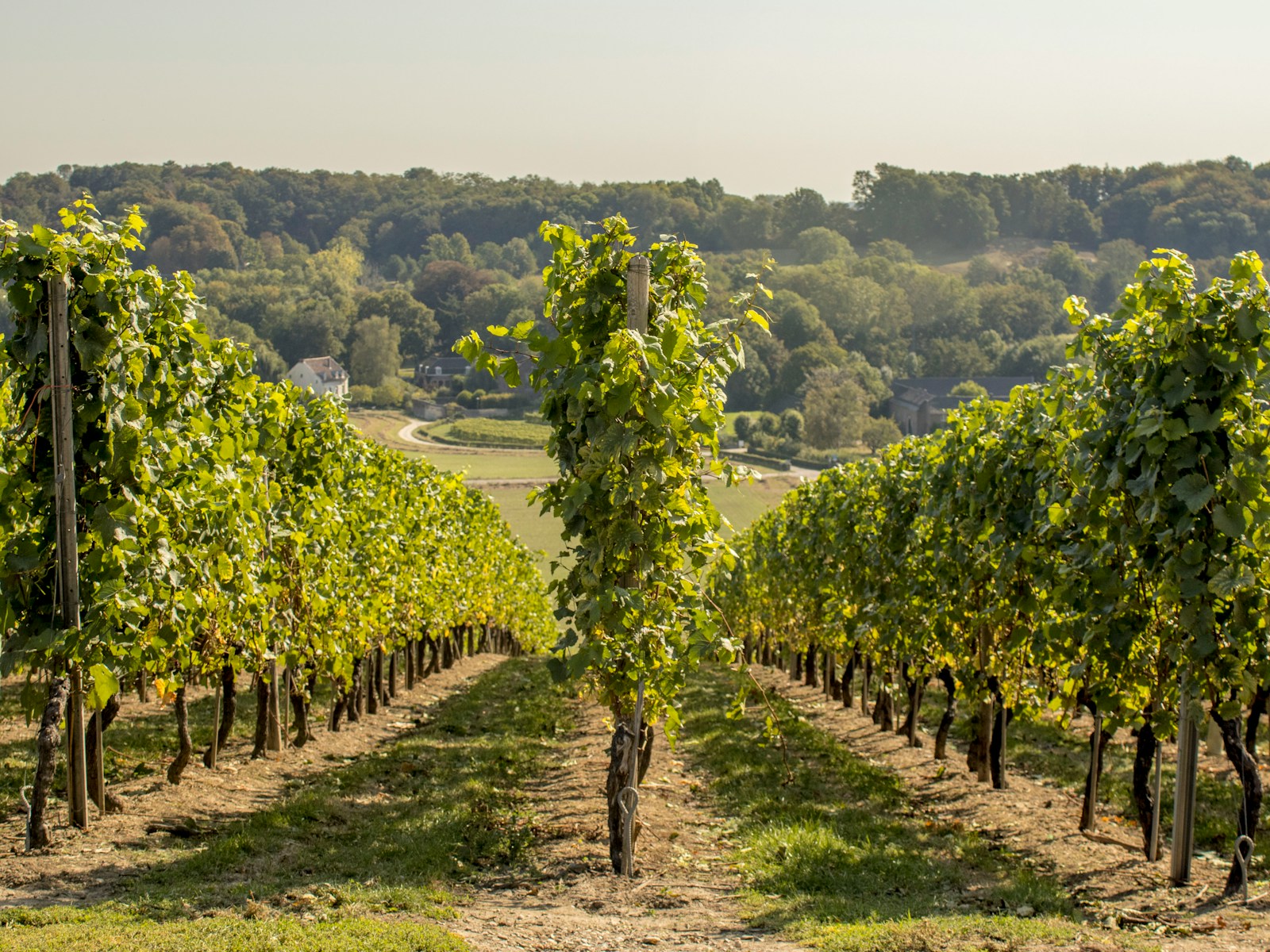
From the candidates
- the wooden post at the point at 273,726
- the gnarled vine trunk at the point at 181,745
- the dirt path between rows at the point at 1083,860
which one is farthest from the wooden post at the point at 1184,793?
the wooden post at the point at 273,726

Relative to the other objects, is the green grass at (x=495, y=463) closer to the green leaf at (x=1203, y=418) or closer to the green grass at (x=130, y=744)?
the green grass at (x=130, y=744)

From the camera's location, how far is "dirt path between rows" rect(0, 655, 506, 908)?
6.97 metres

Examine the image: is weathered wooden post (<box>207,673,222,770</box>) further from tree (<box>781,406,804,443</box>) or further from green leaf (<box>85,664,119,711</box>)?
tree (<box>781,406,804,443</box>)

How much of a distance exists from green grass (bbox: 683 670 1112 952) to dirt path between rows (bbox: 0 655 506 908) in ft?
13.6

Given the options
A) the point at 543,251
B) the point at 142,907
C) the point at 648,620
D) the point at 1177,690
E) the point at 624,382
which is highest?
the point at 543,251

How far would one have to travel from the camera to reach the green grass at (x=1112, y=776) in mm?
10539

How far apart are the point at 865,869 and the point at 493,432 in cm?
8288

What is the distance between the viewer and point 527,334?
25.6 feet

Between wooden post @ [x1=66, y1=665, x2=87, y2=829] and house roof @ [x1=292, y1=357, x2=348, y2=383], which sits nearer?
wooden post @ [x1=66, y1=665, x2=87, y2=829]

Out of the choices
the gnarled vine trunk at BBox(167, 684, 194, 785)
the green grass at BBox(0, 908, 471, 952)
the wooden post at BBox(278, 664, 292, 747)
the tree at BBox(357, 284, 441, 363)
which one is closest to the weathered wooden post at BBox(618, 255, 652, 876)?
the green grass at BBox(0, 908, 471, 952)

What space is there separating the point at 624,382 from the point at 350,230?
19499 cm

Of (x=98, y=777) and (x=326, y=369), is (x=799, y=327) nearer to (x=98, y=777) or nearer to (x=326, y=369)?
(x=326, y=369)

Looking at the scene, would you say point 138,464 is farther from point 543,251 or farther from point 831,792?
point 543,251

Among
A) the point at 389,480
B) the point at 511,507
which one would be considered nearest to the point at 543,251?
the point at 511,507
